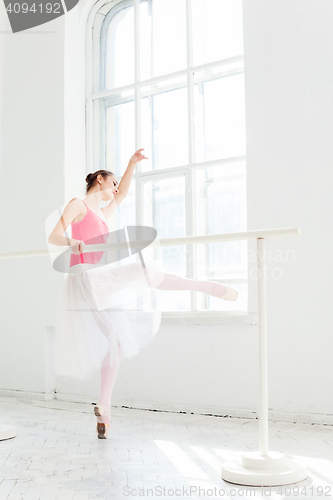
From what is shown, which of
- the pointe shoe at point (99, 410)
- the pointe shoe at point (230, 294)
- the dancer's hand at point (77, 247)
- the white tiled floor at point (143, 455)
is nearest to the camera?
the white tiled floor at point (143, 455)

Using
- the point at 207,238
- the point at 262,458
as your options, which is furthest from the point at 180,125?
the point at 262,458

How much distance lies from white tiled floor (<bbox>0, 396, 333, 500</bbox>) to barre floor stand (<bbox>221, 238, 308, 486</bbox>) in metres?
0.03

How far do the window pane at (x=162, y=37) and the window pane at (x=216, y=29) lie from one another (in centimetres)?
13

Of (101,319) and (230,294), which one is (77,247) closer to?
(101,319)

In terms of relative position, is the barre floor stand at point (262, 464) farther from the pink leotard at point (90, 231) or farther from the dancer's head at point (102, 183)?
the dancer's head at point (102, 183)

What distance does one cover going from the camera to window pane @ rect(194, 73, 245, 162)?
344cm

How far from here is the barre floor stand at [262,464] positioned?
182cm

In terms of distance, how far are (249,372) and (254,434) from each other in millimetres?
453

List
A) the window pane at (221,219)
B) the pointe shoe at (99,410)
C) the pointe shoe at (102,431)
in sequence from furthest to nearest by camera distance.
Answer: the window pane at (221,219) < the pointe shoe at (102,431) < the pointe shoe at (99,410)

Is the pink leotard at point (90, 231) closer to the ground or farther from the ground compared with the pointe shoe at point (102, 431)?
farther from the ground

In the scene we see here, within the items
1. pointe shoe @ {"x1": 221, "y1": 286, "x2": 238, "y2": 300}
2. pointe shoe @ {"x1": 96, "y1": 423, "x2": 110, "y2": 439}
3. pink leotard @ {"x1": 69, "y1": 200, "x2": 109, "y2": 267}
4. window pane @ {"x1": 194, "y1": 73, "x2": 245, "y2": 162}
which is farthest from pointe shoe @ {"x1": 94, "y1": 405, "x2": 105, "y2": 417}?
window pane @ {"x1": 194, "y1": 73, "x2": 245, "y2": 162}

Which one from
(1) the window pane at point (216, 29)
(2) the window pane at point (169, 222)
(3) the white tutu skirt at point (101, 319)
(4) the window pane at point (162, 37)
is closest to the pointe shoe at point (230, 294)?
(3) the white tutu skirt at point (101, 319)

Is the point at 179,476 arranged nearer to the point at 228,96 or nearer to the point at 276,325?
the point at 276,325

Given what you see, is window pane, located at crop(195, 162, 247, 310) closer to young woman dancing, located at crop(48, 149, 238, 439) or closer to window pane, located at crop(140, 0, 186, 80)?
window pane, located at crop(140, 0, 186, 80)
